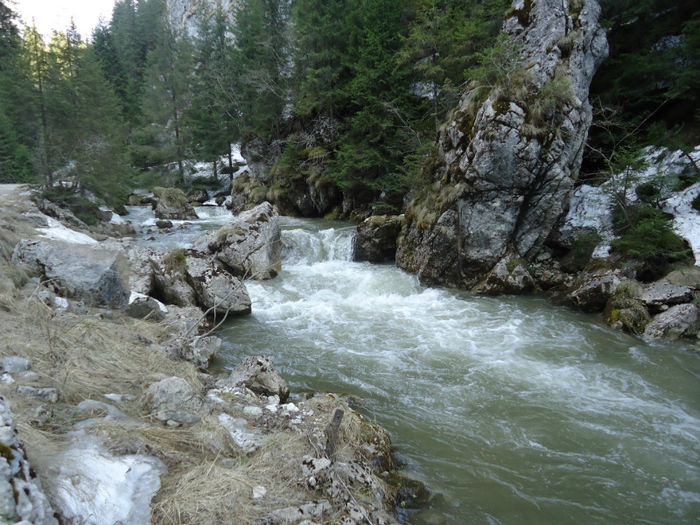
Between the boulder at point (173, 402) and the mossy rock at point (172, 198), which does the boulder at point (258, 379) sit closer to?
the boulder at point (173, 402)

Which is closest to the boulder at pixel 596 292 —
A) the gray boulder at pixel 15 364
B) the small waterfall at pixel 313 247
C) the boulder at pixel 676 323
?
the boulder at pixel 676 323

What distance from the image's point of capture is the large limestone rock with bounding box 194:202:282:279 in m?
11.8

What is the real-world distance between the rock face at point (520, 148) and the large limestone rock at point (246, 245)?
17.5ft

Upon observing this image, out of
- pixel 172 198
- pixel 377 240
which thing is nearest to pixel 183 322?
→ pixel 377 240

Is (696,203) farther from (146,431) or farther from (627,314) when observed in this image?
(146,431)

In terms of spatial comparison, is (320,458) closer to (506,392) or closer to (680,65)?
(506,392)

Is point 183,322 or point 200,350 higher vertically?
point 183,322

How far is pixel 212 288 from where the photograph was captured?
31.5 ft

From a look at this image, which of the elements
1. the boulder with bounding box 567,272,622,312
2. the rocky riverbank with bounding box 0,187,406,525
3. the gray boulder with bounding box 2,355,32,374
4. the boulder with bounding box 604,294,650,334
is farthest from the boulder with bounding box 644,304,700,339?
the gray boulder with bounding box 2,355,32,374

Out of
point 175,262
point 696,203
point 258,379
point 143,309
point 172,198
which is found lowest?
point 258,379

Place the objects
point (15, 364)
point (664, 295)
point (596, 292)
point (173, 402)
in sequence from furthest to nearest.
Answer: point (596, 292) < point (664, 295) < point (173, 402) < point (15, 364)

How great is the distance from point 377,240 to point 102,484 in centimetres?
1268

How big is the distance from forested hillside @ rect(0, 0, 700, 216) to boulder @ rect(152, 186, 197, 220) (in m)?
2.23

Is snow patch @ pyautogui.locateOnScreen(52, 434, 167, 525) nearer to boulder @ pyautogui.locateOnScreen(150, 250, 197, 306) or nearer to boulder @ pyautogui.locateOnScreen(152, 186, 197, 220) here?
boulder @ pyautogui.locateOnScreen(150, 250, 197, 306)
